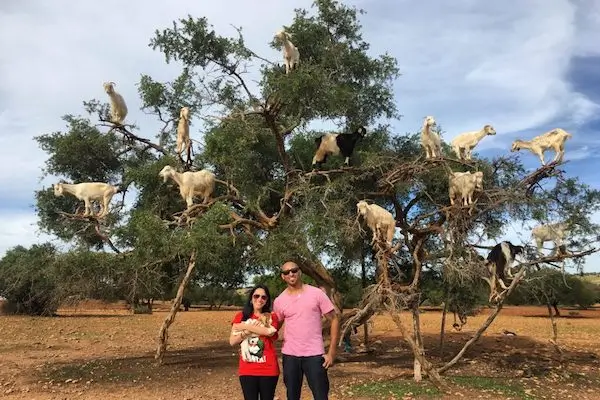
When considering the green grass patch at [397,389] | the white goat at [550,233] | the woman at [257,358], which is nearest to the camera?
the woman at [257,358]

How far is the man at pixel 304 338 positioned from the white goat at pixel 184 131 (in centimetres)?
677

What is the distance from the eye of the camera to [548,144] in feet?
31.6

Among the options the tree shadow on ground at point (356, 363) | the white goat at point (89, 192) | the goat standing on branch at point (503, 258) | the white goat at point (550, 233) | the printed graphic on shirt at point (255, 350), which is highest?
the white goat at point (89, 192)

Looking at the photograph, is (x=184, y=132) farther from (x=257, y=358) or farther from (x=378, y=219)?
(x=257, y=358)

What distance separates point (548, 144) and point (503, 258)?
7.44 feet

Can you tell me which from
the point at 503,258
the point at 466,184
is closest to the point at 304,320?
the point at 466,184

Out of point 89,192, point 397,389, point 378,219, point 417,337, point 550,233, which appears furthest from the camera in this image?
point 89,192

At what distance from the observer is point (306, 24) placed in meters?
11.2

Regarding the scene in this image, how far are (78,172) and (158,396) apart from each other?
21.7ft

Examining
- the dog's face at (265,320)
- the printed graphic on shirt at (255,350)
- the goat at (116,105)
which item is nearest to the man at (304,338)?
the dog's face at (265,320)

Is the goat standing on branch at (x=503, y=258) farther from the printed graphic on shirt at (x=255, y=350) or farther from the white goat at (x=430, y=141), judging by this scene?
the printed graphic on shirt at (x=255, y=350)

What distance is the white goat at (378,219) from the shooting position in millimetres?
9406

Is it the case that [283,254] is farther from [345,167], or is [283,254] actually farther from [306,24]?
[306,24]

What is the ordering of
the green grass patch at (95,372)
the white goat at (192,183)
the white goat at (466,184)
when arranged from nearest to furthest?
the white goat at (466,184)
the green grass patch at (95,372)
the white goat at (192,183)
